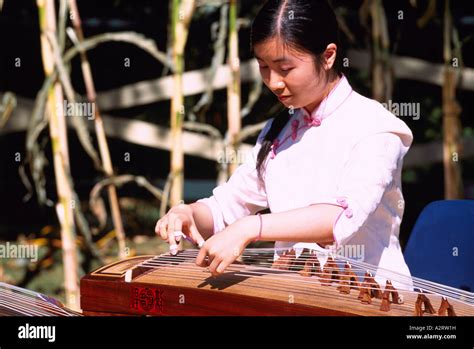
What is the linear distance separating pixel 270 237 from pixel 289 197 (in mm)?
358

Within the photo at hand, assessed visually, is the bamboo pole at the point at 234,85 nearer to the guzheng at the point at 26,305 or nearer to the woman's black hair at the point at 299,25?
the woman's black hair at the point at 299,25

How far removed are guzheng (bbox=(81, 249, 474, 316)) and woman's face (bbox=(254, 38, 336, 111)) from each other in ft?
1.04

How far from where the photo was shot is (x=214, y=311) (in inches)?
62.6

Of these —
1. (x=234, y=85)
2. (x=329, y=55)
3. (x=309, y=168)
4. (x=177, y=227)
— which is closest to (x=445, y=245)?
(x=309, y=168)

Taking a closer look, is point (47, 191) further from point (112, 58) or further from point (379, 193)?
point (379, 193)

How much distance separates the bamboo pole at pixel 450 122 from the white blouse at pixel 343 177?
5.63ft

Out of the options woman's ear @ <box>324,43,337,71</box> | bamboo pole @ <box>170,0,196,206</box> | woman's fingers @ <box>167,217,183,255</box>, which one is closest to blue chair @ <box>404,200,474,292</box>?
woman's ear @ <box>324,43,337,71</box>

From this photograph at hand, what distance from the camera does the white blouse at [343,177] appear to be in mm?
1764

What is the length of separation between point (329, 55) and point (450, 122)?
192cm

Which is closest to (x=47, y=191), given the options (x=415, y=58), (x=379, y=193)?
(x=415, y=58)

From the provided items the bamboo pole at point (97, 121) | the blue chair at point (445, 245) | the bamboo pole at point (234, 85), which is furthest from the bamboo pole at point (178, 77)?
the blue chair at point (445, 245)

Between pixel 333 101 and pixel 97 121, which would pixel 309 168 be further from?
pixel 97 121

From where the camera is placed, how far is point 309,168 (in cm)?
201

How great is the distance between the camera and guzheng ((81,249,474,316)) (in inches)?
60.9
